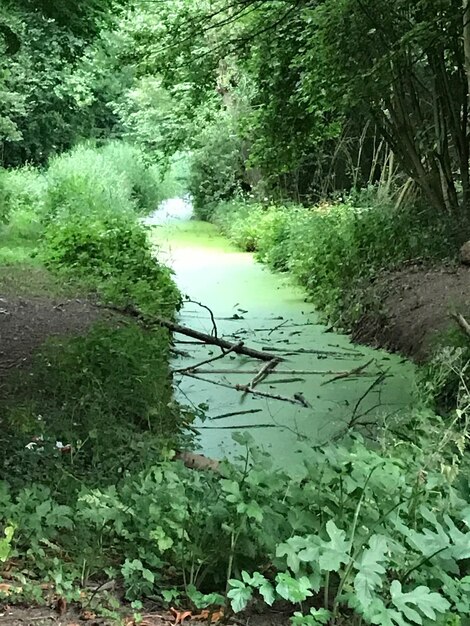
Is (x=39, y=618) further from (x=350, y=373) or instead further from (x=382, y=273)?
(x=382, y=273)

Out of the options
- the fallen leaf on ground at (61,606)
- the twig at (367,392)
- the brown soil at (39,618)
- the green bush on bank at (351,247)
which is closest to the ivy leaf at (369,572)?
the brown soil at (39,618)

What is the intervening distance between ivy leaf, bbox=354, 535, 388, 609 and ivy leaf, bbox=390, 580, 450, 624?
0.19 ft

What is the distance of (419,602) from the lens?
1.90 m

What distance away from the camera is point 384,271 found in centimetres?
833

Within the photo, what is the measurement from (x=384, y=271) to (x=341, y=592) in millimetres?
6577

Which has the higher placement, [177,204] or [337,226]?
[337,226]

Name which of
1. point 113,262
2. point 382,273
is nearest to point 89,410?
point 113,262

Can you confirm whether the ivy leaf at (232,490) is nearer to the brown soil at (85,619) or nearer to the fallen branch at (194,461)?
the brown soil at (85,619)

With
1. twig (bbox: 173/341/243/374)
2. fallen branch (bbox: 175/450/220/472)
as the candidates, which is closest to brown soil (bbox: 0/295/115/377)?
twig (bbox: 173/341/243/374)

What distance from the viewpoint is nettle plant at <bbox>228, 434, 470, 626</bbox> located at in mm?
1934

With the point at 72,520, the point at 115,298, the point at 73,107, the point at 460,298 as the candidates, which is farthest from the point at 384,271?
the point at 73,107

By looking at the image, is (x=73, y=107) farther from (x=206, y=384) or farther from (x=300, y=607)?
(x=300, y=607)

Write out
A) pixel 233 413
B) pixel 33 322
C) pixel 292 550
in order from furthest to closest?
1. pixel 33 322
2. pixel 233 413
3. pixel 292 550

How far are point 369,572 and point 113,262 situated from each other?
23.3 ft
